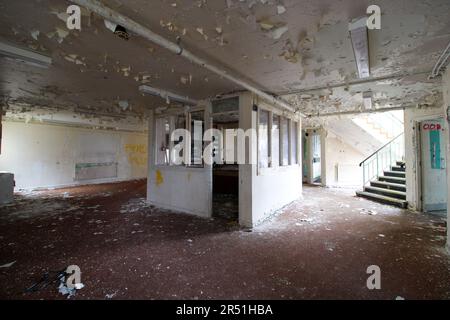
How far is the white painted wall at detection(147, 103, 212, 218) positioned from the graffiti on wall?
5625 mm

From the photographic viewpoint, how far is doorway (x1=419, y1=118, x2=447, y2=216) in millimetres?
4871

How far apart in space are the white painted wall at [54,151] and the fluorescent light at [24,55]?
646cm

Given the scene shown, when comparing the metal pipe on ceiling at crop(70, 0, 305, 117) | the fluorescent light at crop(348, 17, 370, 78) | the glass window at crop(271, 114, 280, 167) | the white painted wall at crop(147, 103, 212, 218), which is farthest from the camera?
the glass window at crop(271, 114, 280, 167)

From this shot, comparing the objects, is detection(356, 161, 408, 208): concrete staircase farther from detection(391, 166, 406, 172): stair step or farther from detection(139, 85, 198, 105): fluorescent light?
detection(139, 85, 198, 105): fluorescent light

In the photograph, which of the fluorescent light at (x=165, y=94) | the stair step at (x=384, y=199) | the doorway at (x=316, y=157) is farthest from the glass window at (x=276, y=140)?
the doorway at (x=316, y=157)

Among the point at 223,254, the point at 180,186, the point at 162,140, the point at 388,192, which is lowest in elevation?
the point at 223,254

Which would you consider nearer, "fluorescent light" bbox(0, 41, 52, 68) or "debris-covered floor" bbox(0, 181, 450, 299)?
"debris-covered floor" bbox(0, 181, 450, 299)

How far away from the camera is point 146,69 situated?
9.87 feet

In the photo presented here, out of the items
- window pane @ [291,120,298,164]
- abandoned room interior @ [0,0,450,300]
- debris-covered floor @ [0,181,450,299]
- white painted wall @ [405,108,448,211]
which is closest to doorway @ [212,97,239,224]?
abandoned room interior @ [0,0,450,300]

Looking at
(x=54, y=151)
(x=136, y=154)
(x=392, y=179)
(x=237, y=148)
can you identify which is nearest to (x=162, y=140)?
(x=237, y=148)

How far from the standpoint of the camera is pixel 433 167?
4941 millimetres

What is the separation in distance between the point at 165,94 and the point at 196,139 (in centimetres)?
176

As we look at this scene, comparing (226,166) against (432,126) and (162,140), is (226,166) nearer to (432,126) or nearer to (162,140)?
(162,140)

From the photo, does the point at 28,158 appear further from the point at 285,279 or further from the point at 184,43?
the point at 285,279
